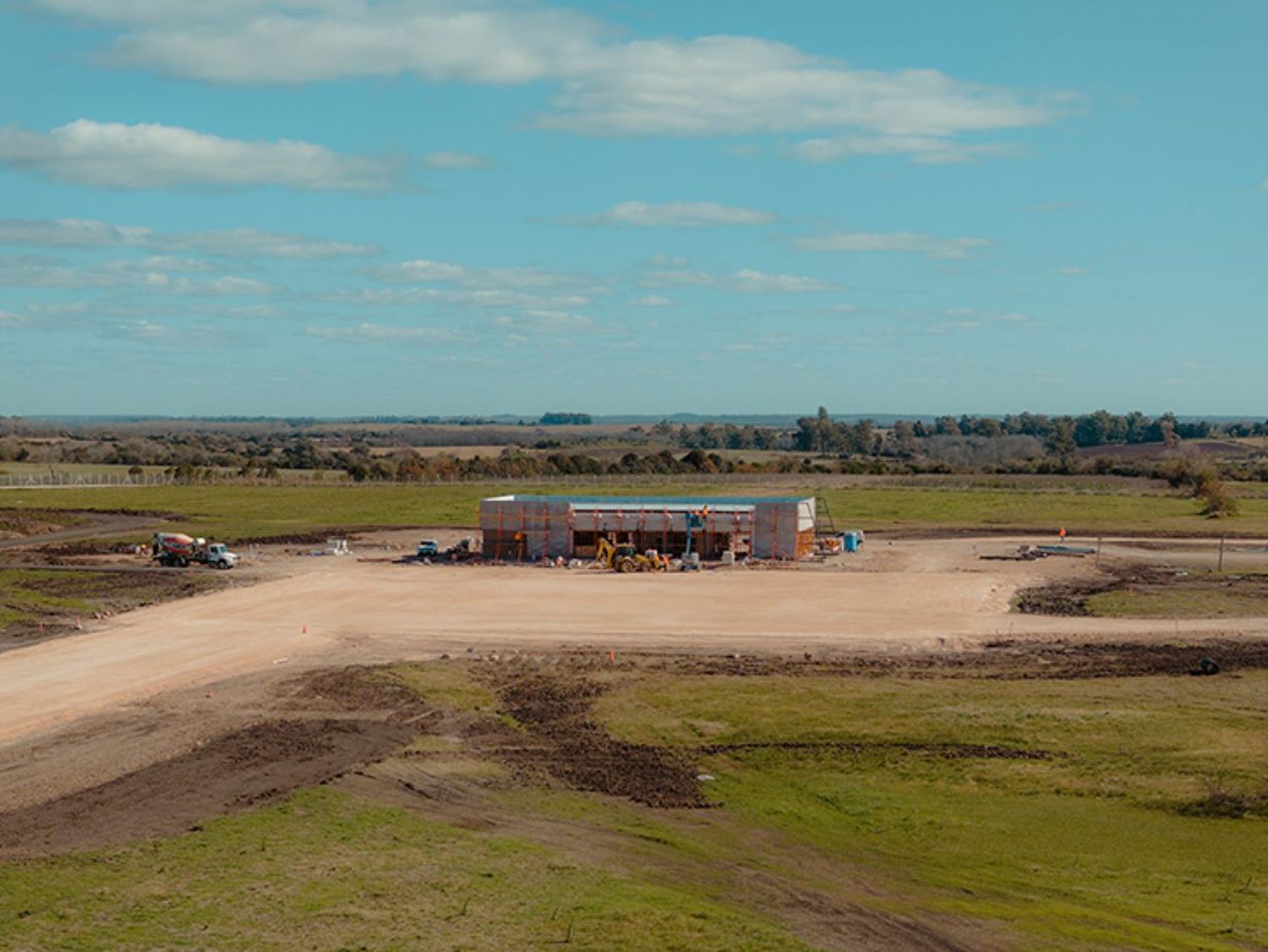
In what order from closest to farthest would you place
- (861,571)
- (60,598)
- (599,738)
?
(599,738) → (60,598) → (861,571)

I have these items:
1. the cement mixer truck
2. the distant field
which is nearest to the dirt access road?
the cement mixer truck

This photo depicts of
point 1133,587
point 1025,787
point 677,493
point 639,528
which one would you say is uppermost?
point 639,528

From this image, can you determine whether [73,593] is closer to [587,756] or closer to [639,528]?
[639,528]

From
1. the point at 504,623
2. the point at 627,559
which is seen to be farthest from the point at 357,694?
the point at 627,559

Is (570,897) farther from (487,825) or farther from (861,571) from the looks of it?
(861,571)

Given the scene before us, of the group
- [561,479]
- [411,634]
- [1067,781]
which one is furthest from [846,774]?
[561,479]

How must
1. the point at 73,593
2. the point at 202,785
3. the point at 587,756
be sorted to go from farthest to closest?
the point at 73,593, the point at 587,756, the point at 202,785
